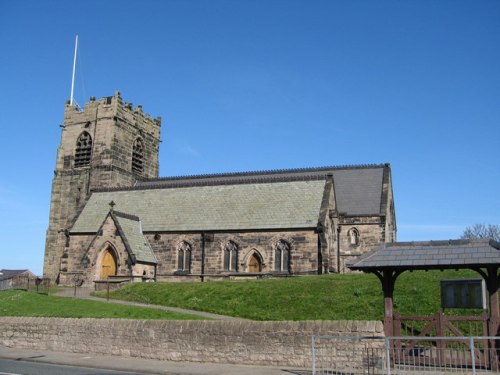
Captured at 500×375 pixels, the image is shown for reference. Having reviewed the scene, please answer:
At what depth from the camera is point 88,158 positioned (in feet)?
183

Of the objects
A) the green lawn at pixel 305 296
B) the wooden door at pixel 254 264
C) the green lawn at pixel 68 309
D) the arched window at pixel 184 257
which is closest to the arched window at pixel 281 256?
the wooden door at pixel 254 264

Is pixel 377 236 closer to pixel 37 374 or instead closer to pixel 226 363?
pixel 226 363

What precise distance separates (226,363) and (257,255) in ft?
75.4

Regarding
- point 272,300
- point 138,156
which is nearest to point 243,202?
point 272,300

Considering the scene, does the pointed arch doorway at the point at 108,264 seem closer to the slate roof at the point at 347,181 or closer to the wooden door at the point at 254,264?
the wooden door at the point at 254,264

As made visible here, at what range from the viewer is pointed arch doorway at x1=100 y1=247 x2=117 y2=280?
39.4 meters

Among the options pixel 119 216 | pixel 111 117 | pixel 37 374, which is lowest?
pixel 37 374

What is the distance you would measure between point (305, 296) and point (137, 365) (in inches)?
492

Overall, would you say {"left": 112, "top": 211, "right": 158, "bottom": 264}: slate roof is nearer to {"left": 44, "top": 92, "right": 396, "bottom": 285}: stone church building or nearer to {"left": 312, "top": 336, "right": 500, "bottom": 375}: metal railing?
{"left": 44, "top": 92, "right": 396, "bottom": 285}: stone church building

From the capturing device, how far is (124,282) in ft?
119

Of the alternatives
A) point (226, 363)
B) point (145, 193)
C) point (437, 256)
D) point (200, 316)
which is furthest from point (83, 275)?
point (437, 256)

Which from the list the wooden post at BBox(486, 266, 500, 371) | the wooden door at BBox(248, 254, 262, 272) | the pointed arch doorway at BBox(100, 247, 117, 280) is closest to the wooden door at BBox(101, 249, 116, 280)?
the pointed arch doorway at BBox(100, 247, 117, 280)

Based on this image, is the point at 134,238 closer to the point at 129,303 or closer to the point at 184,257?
the point at 184,257

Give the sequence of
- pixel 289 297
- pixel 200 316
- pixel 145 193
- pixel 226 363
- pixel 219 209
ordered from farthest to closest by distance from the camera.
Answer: pixel 145 193, pixel 219 209, pixel 289 297, pixel 200 316, pixel 226 363
